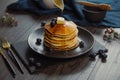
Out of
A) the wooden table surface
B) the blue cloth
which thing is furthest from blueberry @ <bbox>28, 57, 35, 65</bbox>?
the blue cloth

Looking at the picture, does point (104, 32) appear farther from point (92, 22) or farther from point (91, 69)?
point (91, 69)

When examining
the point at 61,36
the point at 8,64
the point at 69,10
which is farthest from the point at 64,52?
the point at 69,10

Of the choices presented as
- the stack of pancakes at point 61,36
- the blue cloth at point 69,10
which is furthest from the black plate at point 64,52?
the blue cloth at point 69,10

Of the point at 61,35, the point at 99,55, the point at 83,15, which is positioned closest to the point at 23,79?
the point at 61,35

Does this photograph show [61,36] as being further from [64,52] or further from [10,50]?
[10,50]

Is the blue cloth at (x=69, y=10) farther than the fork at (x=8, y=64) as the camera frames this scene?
Yes

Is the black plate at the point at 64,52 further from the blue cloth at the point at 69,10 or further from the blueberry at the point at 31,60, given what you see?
the blue cloth at the point at 69,10

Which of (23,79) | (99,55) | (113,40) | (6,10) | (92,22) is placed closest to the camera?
(23,79)
